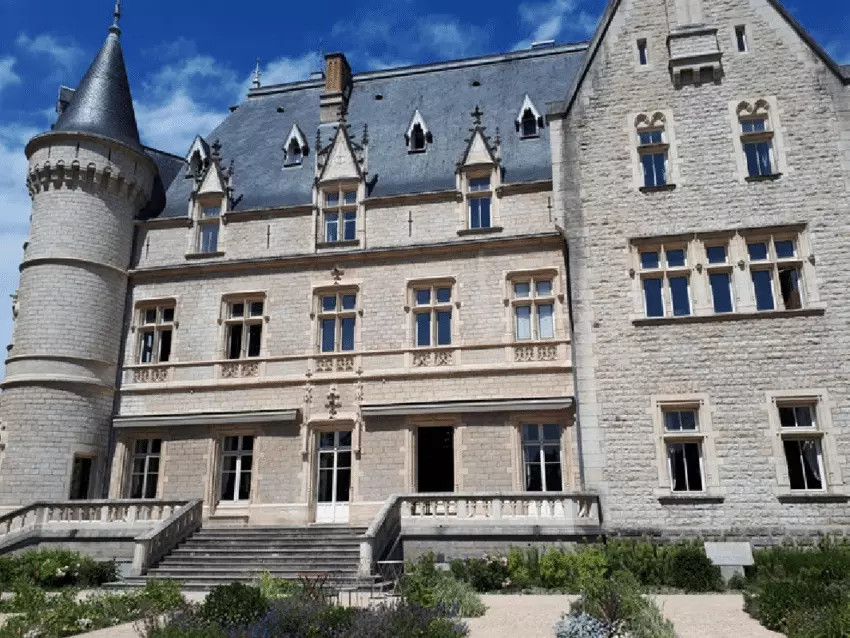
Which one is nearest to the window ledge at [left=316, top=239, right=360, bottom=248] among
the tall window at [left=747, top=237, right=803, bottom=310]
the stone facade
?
the stone facade

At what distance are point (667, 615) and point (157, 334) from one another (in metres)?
15.9

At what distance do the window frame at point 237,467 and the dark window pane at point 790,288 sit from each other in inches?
525

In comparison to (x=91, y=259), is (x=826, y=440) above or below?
below

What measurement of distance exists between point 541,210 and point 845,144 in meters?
7.17

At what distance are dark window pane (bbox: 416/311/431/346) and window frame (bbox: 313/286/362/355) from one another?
1.59 meters

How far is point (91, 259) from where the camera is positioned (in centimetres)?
2041

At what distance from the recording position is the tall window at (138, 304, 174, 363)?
2062cm

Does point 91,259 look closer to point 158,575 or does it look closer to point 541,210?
point 158,575

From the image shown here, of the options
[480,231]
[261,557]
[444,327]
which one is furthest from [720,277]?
[261,557]

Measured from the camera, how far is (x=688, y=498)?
15.2m

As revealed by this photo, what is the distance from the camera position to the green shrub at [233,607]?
8438 millimetres

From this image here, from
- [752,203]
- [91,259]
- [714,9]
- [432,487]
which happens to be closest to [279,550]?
[432,487]

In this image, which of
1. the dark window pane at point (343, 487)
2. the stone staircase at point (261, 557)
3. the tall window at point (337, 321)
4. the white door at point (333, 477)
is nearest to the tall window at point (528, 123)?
the tall window at point (337, 321)

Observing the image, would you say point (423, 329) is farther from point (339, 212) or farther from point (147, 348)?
point (147, 348)
